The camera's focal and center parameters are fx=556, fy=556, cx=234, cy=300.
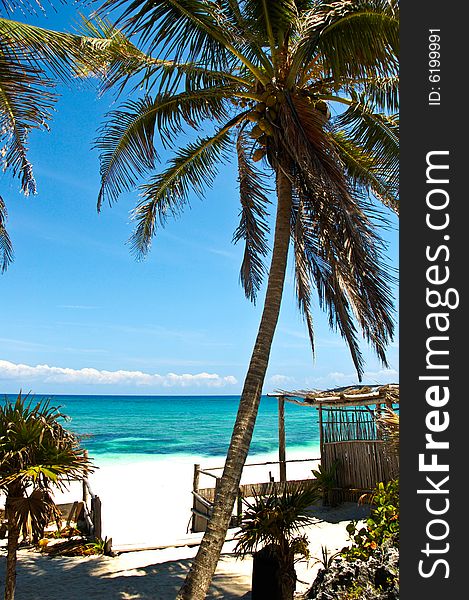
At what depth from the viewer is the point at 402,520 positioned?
9.20 feet

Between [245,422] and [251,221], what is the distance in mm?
4153

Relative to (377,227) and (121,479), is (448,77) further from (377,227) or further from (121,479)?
(121,479)

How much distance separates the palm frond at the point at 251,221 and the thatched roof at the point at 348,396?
338 cm

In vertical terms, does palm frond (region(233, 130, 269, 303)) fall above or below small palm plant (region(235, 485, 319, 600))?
above

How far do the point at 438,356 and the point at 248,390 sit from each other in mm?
3360

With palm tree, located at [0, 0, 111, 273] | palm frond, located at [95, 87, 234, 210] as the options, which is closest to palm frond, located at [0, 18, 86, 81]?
palm tree, located at [0, 0, 111, 273]

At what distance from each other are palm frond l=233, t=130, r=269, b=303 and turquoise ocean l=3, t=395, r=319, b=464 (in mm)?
29400

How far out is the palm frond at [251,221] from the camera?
873 centimetres

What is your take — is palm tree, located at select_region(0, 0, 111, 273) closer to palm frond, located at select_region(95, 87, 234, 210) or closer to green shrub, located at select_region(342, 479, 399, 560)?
palm frond, located at select_region(95, 87, 234, 210)

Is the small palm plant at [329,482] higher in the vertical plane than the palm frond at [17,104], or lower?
lower

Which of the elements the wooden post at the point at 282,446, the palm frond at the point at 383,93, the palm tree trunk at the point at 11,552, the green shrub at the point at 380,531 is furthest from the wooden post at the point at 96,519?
the palm frond at the point at 383,93

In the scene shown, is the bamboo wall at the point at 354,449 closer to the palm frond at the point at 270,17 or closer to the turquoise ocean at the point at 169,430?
the palm frond at the point at 270,17

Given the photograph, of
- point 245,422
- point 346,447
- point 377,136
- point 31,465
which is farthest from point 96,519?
point 377,136

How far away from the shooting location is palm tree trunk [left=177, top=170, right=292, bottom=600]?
5328 mm
